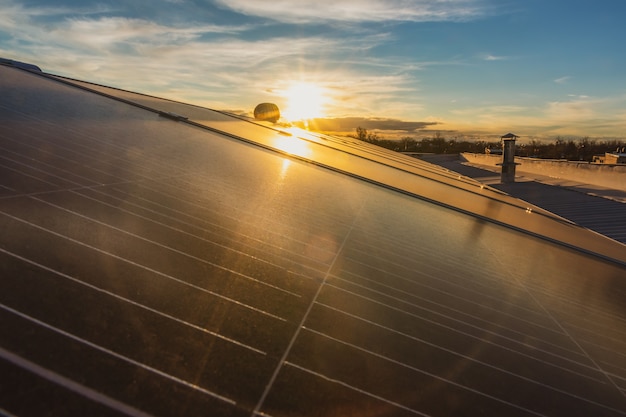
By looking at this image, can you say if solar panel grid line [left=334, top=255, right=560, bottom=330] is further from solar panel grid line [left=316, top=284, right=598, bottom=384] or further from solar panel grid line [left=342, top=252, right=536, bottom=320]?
solar panel grid line [left=316, top=284, right=598, bottom=384]

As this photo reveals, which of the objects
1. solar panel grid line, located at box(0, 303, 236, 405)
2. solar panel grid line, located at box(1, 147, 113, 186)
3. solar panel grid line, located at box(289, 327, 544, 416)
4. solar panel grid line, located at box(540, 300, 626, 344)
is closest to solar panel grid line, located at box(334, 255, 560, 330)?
solar panel grid line, located at box(540, 300, 626, 344)

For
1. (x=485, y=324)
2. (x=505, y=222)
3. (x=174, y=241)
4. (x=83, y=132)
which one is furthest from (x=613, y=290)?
(x=83, y=132)

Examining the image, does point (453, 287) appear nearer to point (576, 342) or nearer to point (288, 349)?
point (576, 342)

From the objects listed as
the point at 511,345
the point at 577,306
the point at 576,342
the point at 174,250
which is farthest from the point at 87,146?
the point at 577,306

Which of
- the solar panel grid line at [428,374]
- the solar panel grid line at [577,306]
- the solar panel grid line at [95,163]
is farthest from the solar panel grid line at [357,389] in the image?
the solar panel grid line at [577,306]

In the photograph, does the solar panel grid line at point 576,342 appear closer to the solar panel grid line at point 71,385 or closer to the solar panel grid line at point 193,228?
the solar panel grid line at point 193,228

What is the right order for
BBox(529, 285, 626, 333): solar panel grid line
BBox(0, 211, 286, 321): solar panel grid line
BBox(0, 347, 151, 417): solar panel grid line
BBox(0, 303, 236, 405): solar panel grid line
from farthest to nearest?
BBox(529, 285, 626, 333): solar panel grid line < BBox(0, 211, 286, 321): solar panel grid line < BBox(0, 303, 236, 405): solar panel grid line < BBox(0, 347, 151, 417): solar panel grid line

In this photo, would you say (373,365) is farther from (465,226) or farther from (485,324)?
(465,226)

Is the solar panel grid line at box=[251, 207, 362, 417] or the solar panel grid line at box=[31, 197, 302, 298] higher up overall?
the solar panel grid line at box=[31, 197, 302, 298]

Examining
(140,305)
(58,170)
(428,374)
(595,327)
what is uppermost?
(58,170)
